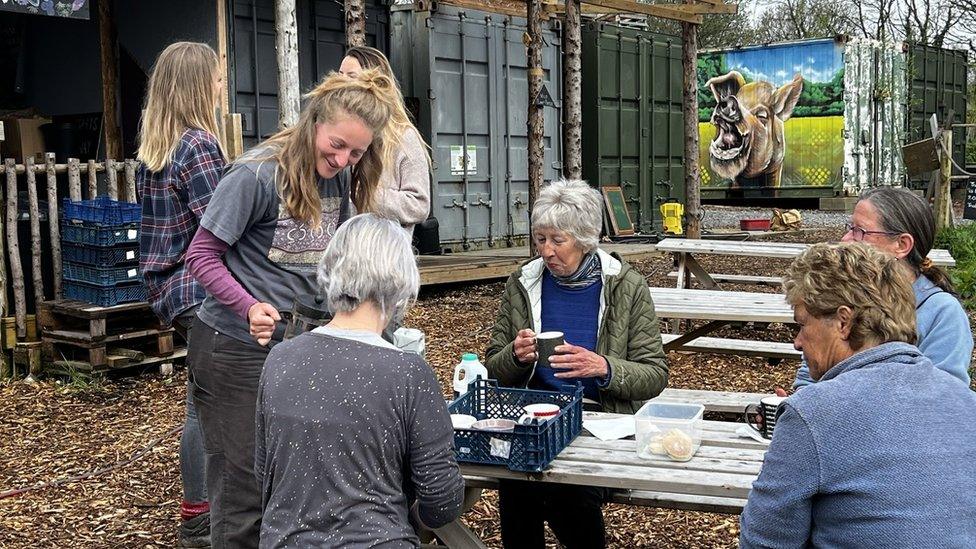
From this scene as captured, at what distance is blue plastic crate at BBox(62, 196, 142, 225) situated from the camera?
23.0 ft

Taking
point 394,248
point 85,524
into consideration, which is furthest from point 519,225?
point 394,248

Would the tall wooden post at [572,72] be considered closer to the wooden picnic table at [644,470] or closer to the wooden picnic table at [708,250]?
the wooden picnic table at [708,250]

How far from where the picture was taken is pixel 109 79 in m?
10.5

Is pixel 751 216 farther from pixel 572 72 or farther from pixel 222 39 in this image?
pixel 222 39

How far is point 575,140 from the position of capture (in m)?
10.4

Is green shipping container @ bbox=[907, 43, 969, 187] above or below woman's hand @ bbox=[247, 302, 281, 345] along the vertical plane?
above

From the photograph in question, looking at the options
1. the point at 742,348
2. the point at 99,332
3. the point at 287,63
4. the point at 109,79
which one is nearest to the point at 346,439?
the point at 99,332

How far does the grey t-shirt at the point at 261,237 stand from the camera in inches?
125

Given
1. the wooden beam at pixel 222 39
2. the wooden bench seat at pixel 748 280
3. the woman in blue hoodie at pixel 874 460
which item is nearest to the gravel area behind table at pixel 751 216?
the wooden bench seat at pixel 748 280

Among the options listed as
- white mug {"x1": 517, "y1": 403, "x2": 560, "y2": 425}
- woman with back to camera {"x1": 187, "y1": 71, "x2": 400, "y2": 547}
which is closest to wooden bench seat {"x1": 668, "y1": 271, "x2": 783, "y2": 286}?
white mug {"x1": 517, "y1": 403, "x2": 560, "y2": 425}

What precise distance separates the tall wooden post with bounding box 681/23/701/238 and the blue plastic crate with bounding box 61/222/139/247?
24.1ft

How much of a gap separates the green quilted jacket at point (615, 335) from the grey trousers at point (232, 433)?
0.93 metres

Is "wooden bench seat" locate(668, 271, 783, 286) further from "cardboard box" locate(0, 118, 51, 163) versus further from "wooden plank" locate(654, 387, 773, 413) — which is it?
"cardboard box" locate(0, 118, 51, 163)

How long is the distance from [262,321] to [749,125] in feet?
63.1
